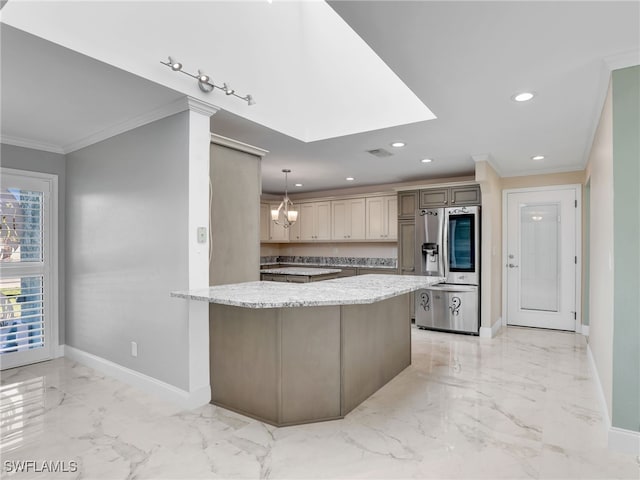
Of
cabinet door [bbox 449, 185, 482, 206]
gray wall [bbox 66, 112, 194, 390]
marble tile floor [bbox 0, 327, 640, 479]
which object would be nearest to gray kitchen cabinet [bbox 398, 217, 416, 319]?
cabinet door [bbox 449, 185, 482, 206]

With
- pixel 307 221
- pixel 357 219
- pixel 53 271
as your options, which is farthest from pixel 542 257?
pixel 53 271

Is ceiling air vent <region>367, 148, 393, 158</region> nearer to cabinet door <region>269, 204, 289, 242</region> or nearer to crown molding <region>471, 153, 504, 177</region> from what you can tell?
crown molding <region>471, 153, 504, 177</region>

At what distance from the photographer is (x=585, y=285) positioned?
16.8ft

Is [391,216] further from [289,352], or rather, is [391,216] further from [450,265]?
[289,352]

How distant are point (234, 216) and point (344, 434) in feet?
6.33

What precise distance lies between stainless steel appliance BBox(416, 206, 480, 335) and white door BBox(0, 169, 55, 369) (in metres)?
4.69

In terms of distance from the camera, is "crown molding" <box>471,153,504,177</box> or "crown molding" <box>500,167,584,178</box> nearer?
"crown molding" <box>471,153,504,177</box>

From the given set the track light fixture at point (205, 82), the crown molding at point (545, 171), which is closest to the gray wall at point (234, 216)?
the track light fixture at point (205, 82)

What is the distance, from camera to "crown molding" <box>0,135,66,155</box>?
3.71 metres

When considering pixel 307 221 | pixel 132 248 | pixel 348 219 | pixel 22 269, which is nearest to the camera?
pixel 132 248

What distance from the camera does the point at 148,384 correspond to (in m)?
3.07

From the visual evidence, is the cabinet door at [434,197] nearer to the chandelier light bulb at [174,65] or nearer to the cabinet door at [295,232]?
the cabinet door at [295,232]

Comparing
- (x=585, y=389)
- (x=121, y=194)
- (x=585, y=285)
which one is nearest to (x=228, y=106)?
(x=121, y=194)

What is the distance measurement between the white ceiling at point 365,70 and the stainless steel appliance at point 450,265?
1.16 meters
